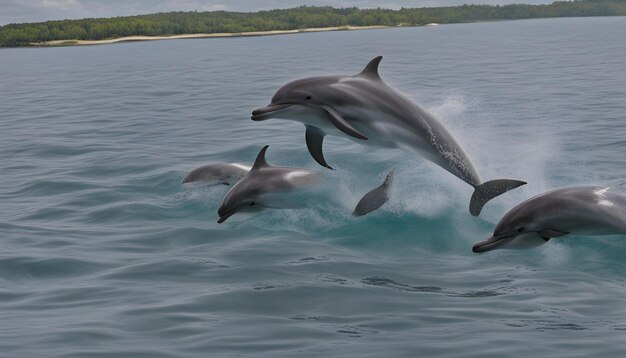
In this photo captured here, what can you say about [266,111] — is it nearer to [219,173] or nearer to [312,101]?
[312,101]

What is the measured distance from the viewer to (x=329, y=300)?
9.50 metres

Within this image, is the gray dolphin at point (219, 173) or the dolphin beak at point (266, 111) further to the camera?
the gray dolphin at point (219, 173)

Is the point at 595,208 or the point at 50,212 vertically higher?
the point at 595,208

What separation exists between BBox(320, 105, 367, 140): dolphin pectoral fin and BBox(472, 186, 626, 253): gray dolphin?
1999 mm

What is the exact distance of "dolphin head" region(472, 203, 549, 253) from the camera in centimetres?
1079

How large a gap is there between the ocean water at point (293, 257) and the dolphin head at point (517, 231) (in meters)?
0.30

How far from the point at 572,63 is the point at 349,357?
1728 inches

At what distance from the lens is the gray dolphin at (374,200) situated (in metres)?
13.8

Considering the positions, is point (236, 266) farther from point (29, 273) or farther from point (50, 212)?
point (50, 212)

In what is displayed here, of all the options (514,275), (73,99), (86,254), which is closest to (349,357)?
(514,275)

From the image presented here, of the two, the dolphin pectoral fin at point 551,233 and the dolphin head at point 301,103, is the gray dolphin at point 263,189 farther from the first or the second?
the dolphin pectoral fin at point 551,233

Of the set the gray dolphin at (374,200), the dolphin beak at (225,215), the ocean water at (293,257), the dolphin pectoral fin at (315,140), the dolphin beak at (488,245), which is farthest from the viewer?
the gray dolphin at (374,200)

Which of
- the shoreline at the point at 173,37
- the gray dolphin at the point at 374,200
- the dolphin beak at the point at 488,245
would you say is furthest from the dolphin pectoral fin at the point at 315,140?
the shoreline at the point at 173,37

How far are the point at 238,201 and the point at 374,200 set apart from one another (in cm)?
209
